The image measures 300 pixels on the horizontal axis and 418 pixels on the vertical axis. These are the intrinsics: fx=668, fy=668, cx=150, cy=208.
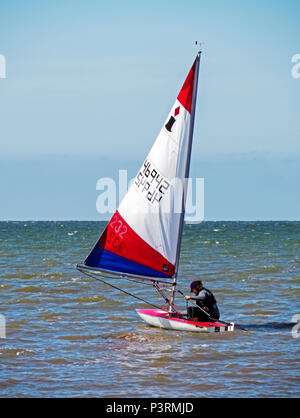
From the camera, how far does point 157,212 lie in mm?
18188

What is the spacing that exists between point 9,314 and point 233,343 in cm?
774

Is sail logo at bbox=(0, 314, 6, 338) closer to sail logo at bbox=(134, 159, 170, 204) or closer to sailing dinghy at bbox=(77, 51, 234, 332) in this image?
sailing dinghy at bbox=(77, 51, 234, 332)

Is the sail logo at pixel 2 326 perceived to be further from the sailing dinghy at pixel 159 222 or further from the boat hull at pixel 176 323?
the boat hull at pixel 176 323

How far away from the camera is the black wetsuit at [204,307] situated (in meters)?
17.2

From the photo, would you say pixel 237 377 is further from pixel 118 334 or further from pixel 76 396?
pixel 118 334

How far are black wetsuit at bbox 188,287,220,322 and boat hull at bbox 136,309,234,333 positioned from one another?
248mm

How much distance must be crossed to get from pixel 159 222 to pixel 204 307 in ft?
8.53

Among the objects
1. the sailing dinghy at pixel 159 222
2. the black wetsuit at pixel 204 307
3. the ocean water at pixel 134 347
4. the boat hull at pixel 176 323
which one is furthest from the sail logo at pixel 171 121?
the ocean water at pixel 134 347

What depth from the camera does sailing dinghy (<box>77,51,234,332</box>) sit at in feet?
57.9

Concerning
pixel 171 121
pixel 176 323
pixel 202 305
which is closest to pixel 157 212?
pixel 171 121

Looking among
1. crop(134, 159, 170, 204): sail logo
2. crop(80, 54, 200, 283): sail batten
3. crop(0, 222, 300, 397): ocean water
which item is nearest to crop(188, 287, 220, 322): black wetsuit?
crop(0, 222, 300, 397): ocean water

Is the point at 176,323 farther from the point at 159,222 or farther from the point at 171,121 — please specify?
the point at 171,121

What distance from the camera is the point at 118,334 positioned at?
1794 cm

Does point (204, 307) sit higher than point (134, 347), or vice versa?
point (204, 307)
